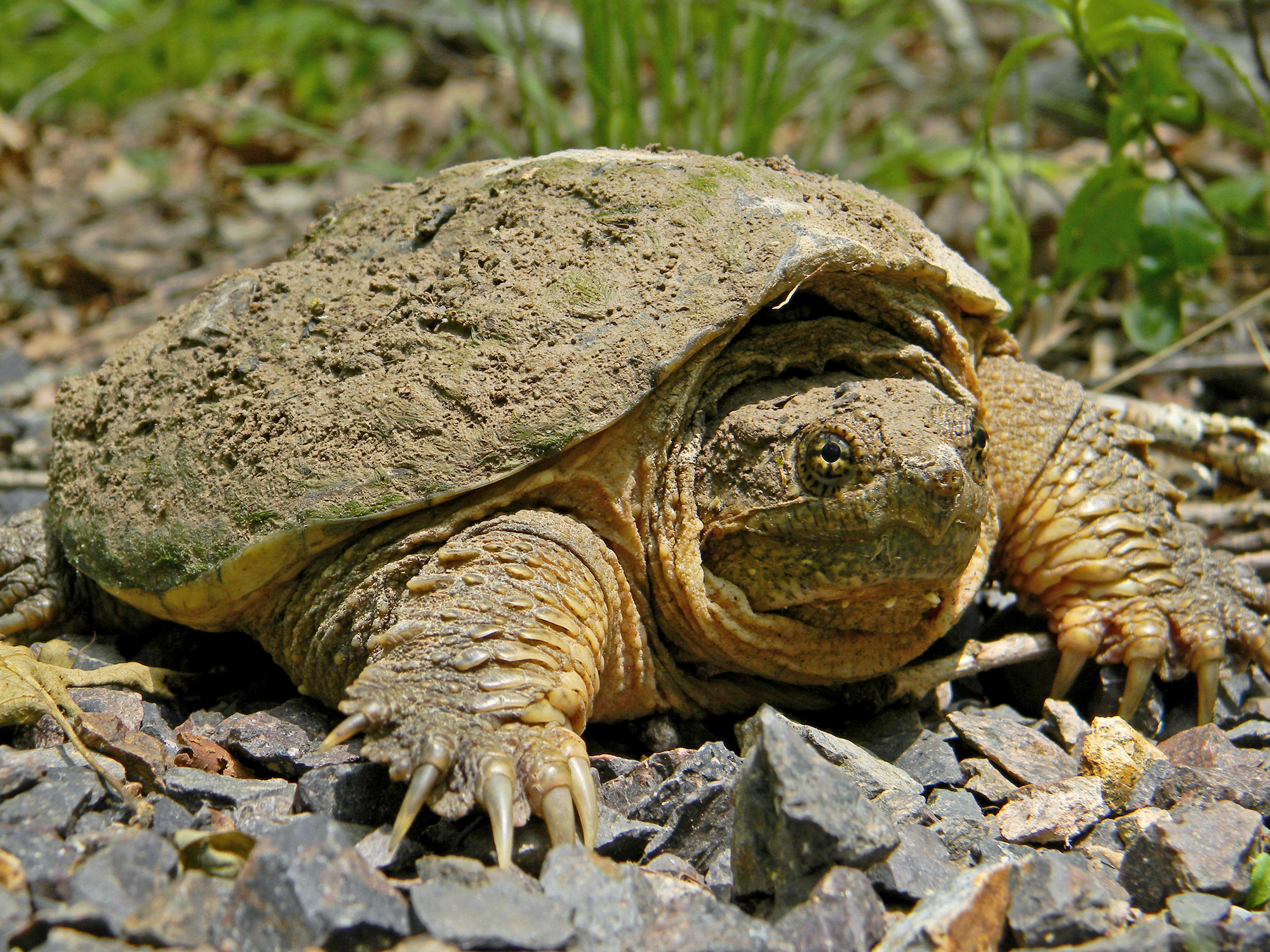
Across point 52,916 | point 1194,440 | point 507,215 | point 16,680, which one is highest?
point 507,215

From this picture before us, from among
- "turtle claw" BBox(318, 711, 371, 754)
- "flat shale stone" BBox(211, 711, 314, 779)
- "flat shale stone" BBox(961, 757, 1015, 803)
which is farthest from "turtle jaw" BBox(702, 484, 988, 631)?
"flat shale stone" BBox(211, 711, 314, 779)

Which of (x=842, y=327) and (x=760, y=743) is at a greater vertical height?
(x=842, y=327)

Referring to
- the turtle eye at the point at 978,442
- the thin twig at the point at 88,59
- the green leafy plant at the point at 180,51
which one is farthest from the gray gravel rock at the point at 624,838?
the thin twig at the point at 88,59

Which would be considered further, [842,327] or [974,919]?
[842,327]

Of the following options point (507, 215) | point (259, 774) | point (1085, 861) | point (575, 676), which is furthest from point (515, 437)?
point (1085, 861)

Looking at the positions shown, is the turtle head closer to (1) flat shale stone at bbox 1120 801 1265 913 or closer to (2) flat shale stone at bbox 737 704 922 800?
(2) flat shale stone at bbox 737 704 922 800

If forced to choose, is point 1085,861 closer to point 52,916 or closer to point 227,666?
point 52,916

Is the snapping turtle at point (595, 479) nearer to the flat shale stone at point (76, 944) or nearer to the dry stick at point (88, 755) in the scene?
the dry stick at point (88, 755)
